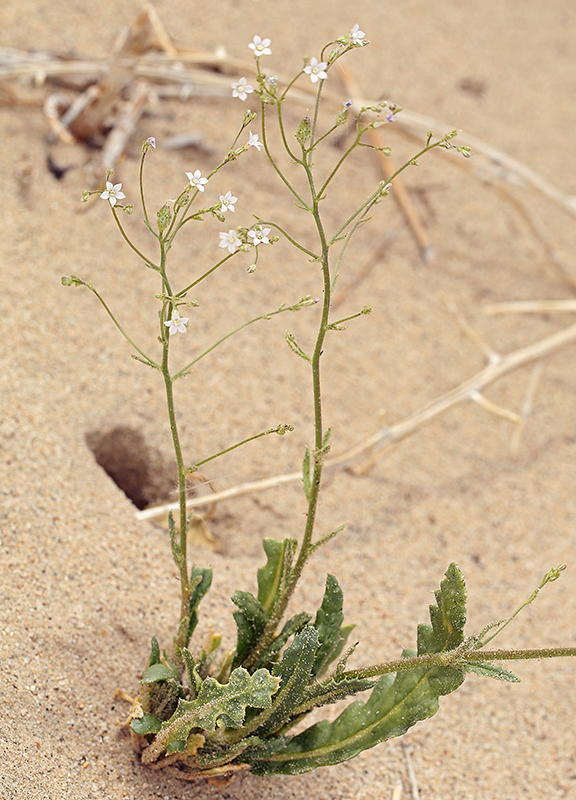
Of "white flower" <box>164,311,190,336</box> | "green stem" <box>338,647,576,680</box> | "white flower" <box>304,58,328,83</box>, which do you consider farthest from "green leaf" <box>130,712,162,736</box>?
"white flower" <box>304,58,328,83</box>


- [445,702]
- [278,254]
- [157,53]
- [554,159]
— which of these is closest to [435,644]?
[445,702]

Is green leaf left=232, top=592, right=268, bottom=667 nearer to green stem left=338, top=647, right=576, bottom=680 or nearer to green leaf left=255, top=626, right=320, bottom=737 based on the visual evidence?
green leaf left=255, top=626, right=320, bottom=737

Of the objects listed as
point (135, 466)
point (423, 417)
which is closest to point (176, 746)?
point (135, 466)

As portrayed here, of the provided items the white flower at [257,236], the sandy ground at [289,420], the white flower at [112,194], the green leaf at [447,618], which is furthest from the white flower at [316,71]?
the sandy ground at [289,420]

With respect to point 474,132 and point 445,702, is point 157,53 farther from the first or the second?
point 445,702

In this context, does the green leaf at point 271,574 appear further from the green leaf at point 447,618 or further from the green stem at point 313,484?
the green leaf at point 447,618

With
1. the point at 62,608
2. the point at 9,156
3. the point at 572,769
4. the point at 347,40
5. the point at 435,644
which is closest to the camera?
the point at 347,40
